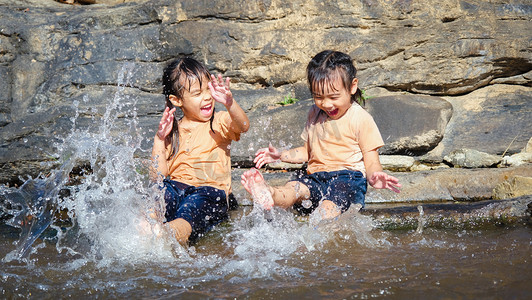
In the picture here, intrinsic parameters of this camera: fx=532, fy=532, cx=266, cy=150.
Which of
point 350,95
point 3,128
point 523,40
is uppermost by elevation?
point 523,40

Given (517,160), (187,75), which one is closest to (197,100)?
(187,75)

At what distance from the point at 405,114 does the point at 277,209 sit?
237 centimetres

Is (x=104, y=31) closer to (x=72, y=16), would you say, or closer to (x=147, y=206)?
(x=72, y=16)

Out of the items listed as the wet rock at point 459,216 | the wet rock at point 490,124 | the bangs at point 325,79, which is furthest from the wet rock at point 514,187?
the bangs at point 325,79

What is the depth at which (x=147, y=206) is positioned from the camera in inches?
135

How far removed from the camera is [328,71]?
3.72 metres

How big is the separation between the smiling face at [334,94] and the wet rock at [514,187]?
1.44 meters

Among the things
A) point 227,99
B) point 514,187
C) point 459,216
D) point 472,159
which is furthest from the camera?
point 472,159

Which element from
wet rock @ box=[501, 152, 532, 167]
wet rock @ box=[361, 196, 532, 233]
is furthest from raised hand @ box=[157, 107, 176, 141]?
wet rock @ box=[501, 152, 532, 167]

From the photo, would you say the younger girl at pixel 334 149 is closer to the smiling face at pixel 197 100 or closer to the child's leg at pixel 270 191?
the child's leg at pixel 270 191

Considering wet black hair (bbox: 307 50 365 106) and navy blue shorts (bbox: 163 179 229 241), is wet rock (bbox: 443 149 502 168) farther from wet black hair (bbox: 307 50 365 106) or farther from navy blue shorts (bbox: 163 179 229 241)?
navy blue shorts (bbox: 163 179 229 241)

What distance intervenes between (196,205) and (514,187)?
241 centimetres

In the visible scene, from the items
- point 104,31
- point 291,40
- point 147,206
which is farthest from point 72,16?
point 147,206

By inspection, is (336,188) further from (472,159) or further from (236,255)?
(472,159)
